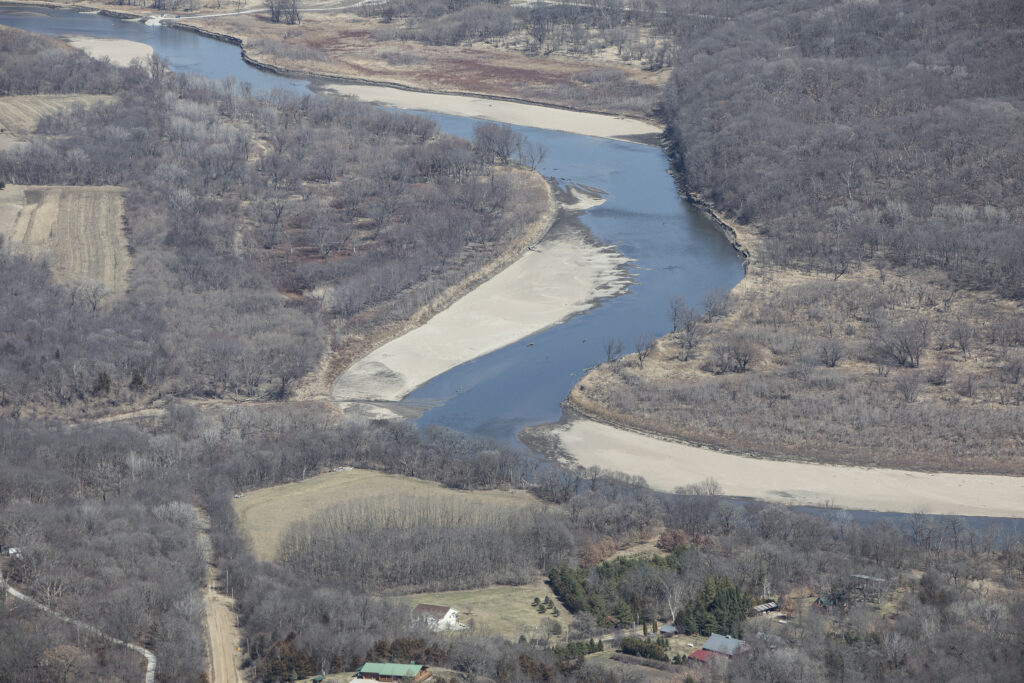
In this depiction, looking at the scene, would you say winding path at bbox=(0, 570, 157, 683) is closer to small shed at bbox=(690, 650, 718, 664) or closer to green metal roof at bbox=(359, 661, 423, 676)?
green metal roof at bbox=(359, 661, 423, 676)

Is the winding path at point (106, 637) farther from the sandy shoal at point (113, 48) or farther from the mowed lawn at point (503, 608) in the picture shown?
the sandy shoal at point (113, 48)

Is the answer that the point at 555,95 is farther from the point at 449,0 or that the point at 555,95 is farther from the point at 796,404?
the point at 796,404

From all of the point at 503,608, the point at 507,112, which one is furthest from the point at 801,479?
the point at 507,112

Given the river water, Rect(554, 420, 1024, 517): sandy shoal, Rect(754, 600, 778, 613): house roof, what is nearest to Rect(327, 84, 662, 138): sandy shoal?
the river water

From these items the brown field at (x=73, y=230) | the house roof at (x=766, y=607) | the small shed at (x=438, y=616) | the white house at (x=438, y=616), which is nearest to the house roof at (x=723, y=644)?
the house roof at (x=766, y=607)

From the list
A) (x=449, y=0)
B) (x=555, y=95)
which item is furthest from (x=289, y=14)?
(x=555, y=95)

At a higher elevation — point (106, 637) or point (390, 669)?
point (390, 669)

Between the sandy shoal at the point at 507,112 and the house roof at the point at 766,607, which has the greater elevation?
the sandy shoal at the point at 507,112

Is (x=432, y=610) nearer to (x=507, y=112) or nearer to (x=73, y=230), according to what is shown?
(x=73, y=230)
